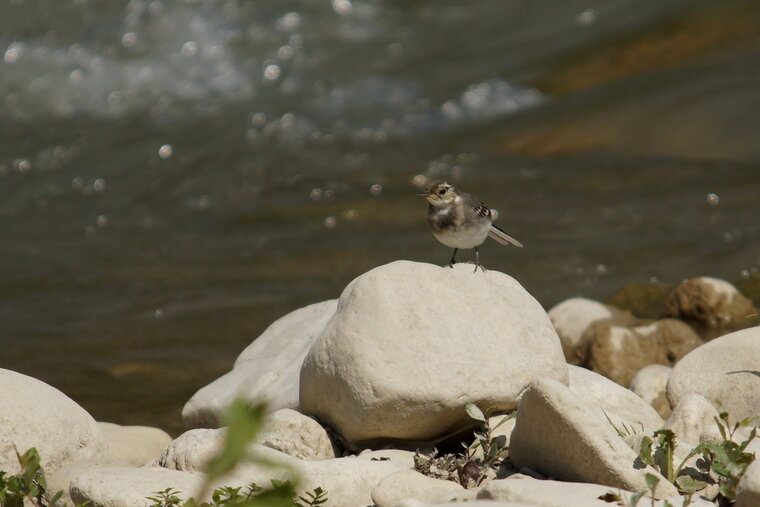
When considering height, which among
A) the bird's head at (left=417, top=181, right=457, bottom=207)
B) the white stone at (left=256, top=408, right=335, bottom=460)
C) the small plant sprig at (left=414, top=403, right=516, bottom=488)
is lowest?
the white stone at (left=256, top=408, right=335, bottom=460)

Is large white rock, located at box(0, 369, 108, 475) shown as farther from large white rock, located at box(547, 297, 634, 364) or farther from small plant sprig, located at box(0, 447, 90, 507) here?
large white rock, located at box(547, 297, 634, 364)

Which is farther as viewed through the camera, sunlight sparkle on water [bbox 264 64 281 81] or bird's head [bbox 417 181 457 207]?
sunlight sparkle on water [bbox 264 64 281 81]

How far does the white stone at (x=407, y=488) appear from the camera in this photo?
13.6 ft

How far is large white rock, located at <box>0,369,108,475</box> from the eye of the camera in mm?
5078

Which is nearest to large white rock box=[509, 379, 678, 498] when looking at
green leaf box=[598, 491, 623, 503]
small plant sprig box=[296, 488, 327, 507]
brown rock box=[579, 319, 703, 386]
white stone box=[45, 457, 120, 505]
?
green leaf box=[598, 491, 623, 503]

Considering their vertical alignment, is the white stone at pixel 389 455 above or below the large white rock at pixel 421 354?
below

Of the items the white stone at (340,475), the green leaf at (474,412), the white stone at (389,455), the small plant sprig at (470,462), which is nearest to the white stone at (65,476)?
the white stone at (340,475)

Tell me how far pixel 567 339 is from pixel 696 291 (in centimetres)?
Answer: 153

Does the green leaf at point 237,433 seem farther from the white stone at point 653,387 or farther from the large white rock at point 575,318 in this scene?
the large white rock at point 575,318

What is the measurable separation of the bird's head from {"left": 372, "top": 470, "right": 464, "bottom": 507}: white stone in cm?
242

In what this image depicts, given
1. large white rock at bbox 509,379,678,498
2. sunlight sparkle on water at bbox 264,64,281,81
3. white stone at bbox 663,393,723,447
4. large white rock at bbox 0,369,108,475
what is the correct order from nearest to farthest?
1. large white rock at bbox 509,379,678,498
2. white stone at bbox 663,393,723,447
3. large white rock at bbox 0,369,108,475
4. sunlight sparkle on water at bbox 264,64,281,81

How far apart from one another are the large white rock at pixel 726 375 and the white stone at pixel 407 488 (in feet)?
5.92

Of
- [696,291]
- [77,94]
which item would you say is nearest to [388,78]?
[77,94]

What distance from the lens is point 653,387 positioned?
6.93 m
